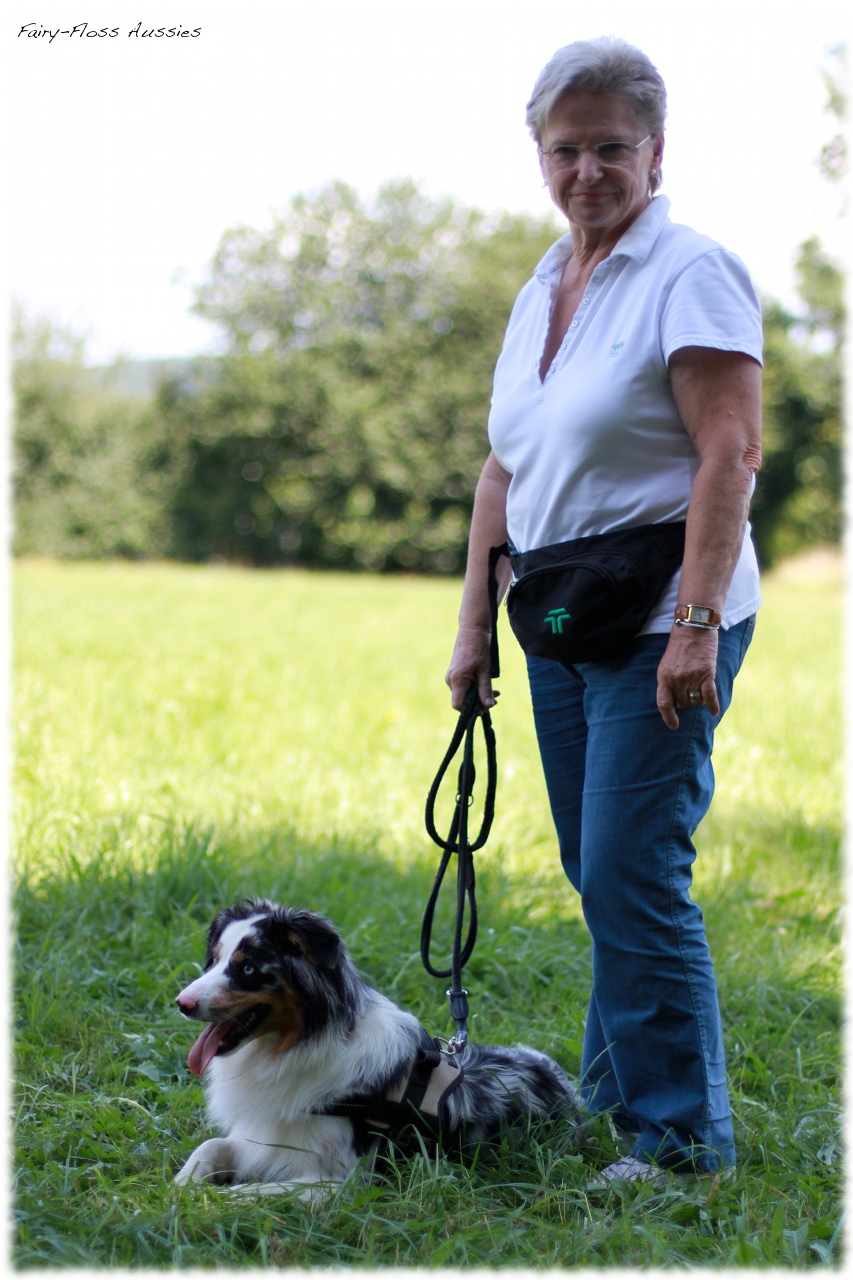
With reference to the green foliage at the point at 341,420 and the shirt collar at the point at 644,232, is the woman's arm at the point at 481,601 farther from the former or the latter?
the green foliage at the point at 341,420

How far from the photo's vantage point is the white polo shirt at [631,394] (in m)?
2.21

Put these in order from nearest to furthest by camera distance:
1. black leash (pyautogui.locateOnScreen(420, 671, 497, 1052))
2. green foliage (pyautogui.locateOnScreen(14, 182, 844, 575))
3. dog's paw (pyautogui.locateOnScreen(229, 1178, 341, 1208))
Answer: dog's paw (pyautogui.locateOnScreen(229, 1178, 341, 1208)), black leash (pyautogui.locateOnScreen(420, 671, 497, 1052)), green foliage (pyautogui.locateOnScreen(14, 182, 844, 575))

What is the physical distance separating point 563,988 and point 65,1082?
1575mm

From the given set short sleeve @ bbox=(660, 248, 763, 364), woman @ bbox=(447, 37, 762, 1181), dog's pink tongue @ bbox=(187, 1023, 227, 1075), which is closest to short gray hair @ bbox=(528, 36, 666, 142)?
woman @ bbox=(447, 37, 762, 1181)

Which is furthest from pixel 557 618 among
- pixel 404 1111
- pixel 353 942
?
pixel 353 942

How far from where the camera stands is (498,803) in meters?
5.52

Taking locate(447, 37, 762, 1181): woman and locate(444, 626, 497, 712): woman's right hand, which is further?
locate(444, 626, 497, 712): woman's right hand

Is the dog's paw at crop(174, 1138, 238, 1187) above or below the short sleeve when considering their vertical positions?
below

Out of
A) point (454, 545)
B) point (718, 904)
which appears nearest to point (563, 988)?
point (718, 904)

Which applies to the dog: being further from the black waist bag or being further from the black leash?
the black waist bag

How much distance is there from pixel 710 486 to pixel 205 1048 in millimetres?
1657

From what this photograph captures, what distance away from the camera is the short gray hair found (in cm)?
230

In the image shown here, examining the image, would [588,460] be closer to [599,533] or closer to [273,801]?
[599,533]

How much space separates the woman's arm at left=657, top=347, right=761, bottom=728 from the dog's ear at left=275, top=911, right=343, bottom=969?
0.95 m
